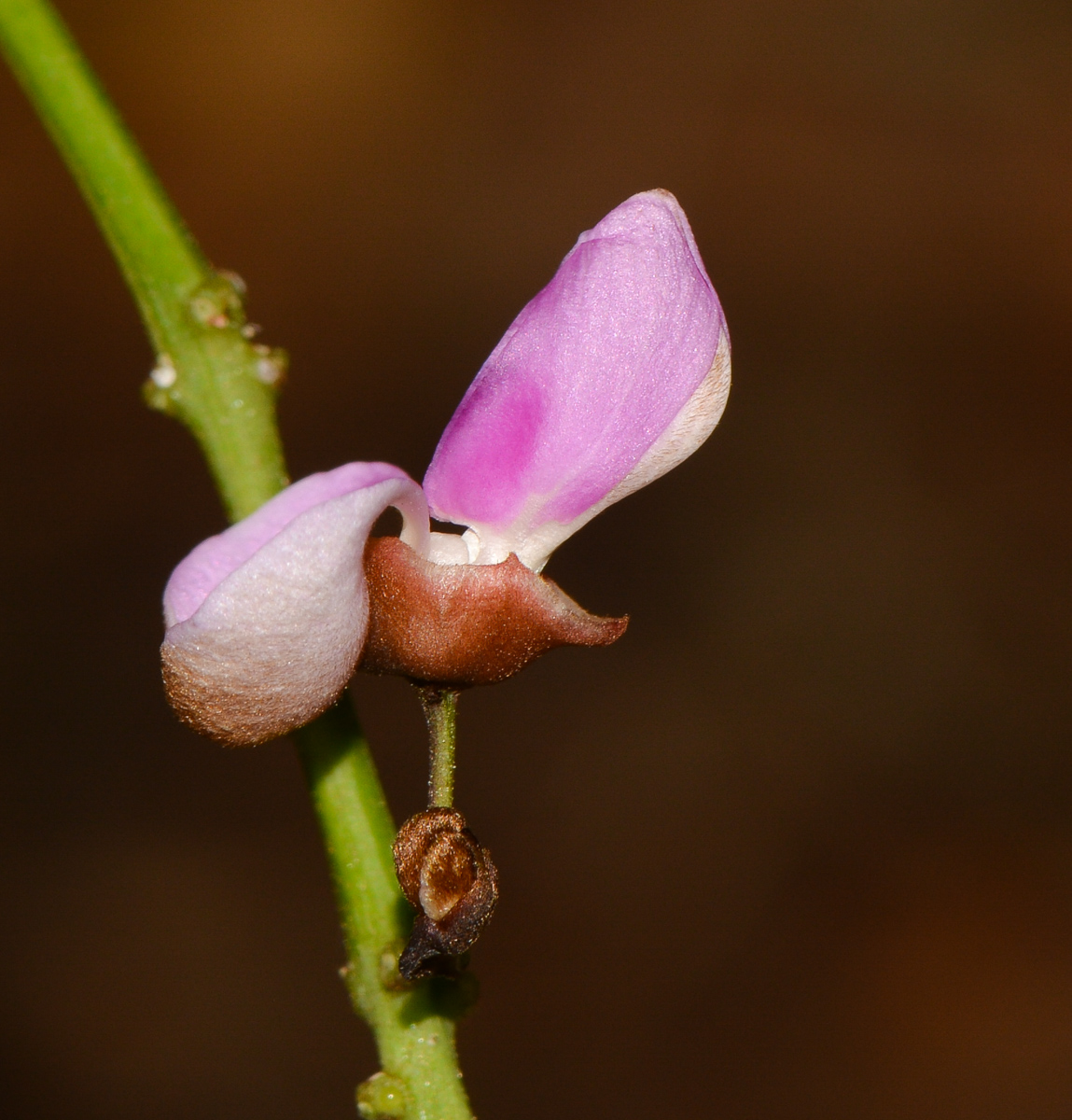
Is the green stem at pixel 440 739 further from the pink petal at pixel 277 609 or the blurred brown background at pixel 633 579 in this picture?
the blurred brown background at pixel 633 579

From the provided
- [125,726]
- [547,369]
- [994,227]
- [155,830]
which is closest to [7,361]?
[125,726]

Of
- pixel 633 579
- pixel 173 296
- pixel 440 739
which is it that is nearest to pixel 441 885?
pixel 440 739

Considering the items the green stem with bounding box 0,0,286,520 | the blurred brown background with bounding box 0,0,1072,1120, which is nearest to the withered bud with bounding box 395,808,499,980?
the green stem with bounding box 0,0,286,520

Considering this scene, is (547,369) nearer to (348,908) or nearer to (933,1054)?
(348,908)

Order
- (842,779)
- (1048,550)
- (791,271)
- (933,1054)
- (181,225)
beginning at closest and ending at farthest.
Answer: (181,225), (933,1054), (842,779), (1048,550), (791,271)

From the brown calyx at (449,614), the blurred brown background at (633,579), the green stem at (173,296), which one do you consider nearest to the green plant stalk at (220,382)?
the green stem at (173,296)

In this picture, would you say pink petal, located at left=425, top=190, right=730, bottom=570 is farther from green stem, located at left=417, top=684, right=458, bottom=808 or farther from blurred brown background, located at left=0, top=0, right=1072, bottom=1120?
blurred brown background, located at left=0, top=0, right=1072, bottom=1120
